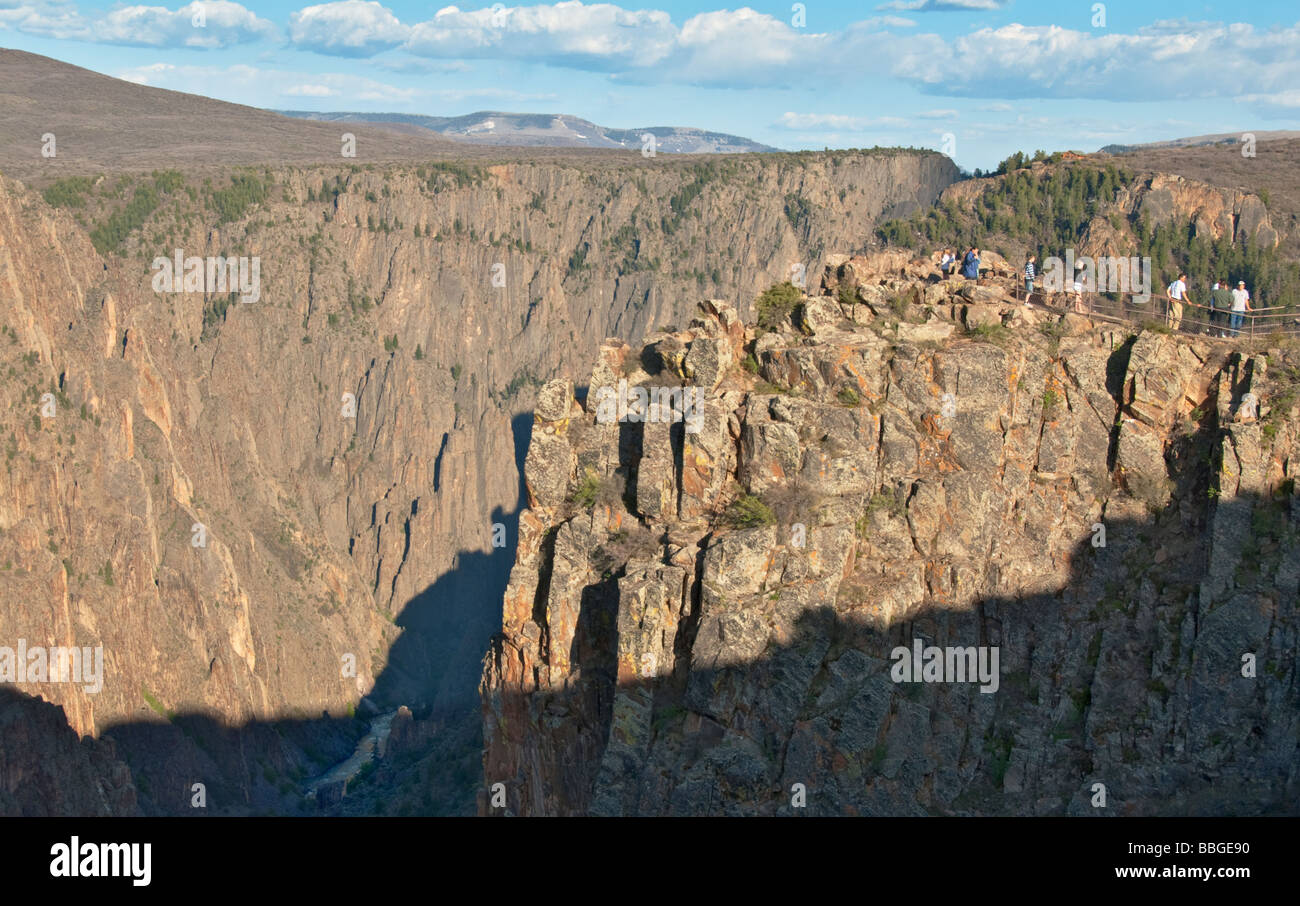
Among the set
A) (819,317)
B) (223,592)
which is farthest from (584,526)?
(223,592)

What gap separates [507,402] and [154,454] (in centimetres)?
6671

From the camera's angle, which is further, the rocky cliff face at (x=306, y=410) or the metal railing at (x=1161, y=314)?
the rocky cliff face at (x=306, y=410)

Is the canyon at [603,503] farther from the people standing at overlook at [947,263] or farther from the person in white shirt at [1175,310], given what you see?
the person in white shirt at [1175,310]

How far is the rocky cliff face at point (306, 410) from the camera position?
4272 inches

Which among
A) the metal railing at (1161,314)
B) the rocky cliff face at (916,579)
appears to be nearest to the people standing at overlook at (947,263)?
the metal railing at (1161,314)

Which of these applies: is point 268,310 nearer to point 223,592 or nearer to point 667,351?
point 223,592

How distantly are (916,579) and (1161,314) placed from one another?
513 inches

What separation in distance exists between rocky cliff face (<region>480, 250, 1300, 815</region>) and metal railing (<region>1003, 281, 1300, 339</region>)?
1722 millimetres

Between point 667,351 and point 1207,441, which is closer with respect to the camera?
point 1207,441

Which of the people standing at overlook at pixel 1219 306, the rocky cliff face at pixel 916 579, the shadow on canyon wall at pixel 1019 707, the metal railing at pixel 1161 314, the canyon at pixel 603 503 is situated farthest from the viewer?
the people standing at overlook at pixel 1219 306

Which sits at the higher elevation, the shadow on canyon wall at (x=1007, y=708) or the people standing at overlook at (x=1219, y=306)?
the people standing at overlook at (x=1219, y=306)

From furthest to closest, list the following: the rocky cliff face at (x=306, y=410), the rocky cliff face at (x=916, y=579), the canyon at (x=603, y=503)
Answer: the rocky cliff face at (x=306, y=410), the canyon at (x=603, y=503), the rocky cliff face at (x=916, y=579)

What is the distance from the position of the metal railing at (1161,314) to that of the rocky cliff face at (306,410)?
2982 inches

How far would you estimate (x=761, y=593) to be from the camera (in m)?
35.8
